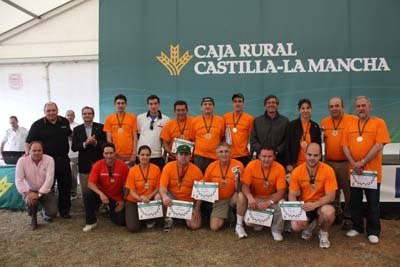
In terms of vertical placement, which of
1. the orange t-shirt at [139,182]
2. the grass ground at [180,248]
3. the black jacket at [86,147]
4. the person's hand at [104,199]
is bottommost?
the grass ground at [180,248]

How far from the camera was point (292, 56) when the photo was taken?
18.4ft

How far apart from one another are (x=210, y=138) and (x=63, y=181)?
191cm

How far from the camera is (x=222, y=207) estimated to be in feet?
11.7

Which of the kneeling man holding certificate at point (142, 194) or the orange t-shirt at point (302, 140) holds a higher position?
the orange t-shirt at point (302, 140)

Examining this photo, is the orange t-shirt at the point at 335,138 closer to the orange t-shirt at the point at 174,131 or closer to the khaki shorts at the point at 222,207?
the khaki shorts at the point at 222,207

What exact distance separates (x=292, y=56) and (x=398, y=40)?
5.75ft

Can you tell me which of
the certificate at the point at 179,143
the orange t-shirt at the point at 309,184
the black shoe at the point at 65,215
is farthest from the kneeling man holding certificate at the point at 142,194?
the orange t-shirt at the point at 309,184

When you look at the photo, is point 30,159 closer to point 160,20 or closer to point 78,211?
point 78,211

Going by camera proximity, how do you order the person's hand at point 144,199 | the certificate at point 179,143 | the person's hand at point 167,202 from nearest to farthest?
the person's hand at point 167,202, the person's hand at point 144,199, the certificate at point 179,143

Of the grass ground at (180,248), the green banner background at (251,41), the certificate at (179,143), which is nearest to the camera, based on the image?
the grass ground at (180,248)

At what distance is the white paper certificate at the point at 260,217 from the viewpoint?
3.23m

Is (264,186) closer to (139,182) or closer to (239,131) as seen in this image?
(239,131)

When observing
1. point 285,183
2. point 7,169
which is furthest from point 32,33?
point 285,183

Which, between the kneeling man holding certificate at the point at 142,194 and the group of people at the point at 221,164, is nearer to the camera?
the group of people at the point at 221,164
